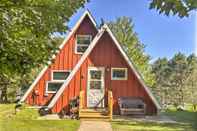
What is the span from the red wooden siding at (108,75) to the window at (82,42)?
1.96 m

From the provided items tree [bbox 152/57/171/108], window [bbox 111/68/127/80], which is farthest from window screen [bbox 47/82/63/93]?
tree [bbox 152/57/171/108]

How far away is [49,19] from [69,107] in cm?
747

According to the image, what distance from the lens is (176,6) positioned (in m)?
3.07

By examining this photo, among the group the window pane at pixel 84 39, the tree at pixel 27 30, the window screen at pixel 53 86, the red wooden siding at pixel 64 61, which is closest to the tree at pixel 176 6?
the tree at pixel 27 30

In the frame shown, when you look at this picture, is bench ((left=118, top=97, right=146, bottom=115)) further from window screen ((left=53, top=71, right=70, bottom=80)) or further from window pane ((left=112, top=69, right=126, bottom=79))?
window screen ((left=53, top=71, right=70, bottom=80))

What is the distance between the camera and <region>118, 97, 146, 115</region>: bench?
1332cm

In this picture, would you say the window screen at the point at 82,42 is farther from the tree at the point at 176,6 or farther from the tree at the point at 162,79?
the tree at the point at 176,6

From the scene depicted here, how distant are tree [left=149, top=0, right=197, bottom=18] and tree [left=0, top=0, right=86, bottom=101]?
3.62m

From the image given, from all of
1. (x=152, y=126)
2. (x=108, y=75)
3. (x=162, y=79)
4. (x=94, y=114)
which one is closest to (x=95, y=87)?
(x=108, y=75)

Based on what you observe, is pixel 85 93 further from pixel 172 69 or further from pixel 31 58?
pixel 172 69

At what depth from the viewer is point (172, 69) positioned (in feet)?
131

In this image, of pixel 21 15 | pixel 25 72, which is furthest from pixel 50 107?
pixel 21 15

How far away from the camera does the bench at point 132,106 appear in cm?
1332

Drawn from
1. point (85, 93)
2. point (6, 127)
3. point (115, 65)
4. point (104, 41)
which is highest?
point (104, 41)
